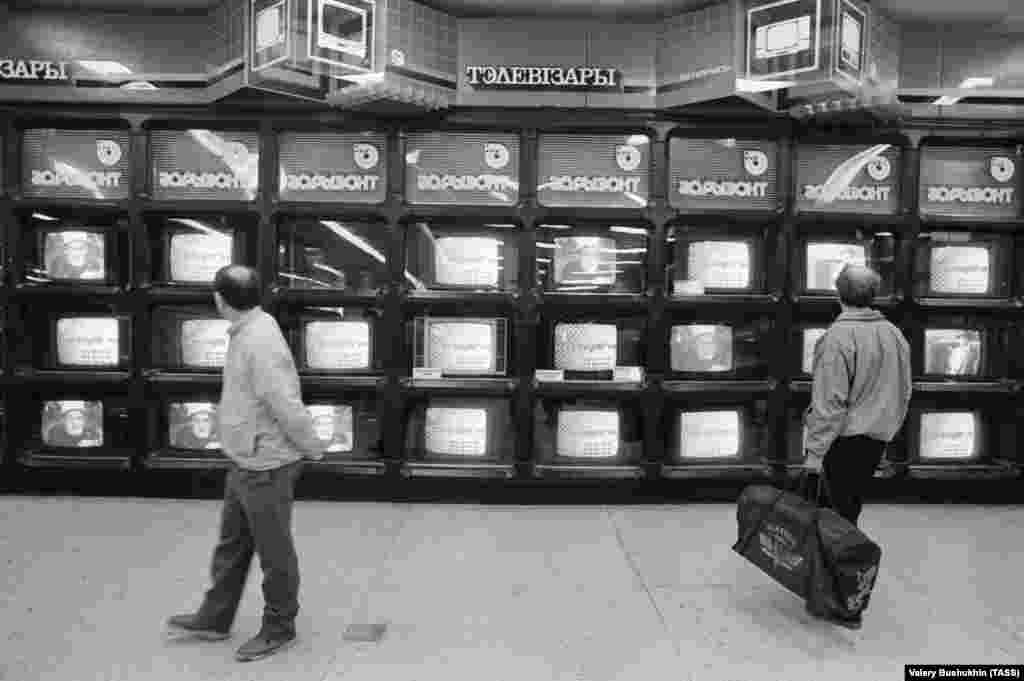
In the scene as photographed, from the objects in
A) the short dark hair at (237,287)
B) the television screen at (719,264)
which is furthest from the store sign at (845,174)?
the short dark hair at (237,287)

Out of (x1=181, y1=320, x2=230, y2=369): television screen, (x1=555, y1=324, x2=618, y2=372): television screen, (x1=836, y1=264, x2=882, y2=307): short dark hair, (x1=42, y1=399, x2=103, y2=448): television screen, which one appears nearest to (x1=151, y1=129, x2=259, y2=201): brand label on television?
(x1=181, y1=320, x2=230, y2=369): television screen

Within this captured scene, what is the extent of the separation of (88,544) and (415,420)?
2180mm

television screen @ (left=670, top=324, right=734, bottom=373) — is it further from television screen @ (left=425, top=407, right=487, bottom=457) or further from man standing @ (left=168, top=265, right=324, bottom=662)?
man standing @ (left=168, top=265, right=324, bottom=662)

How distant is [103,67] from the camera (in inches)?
205

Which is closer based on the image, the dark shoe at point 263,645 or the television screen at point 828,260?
the dark shoe at point 263,645

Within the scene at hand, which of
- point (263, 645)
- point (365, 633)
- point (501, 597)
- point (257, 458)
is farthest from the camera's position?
A: point (501, 597)

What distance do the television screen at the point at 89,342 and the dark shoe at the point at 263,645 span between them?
9.83ft

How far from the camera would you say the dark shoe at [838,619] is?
11.0ft

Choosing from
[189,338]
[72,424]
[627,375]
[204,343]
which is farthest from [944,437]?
[72,424]

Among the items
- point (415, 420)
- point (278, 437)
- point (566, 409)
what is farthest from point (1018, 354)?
point (278, 437)

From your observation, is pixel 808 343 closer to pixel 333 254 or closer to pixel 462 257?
pixel 462 257

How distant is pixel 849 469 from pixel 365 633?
240cm

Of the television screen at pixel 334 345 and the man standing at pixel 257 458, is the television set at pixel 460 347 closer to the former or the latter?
the television screen at pixel 334 345

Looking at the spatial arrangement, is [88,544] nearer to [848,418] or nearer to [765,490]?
[765,490]
